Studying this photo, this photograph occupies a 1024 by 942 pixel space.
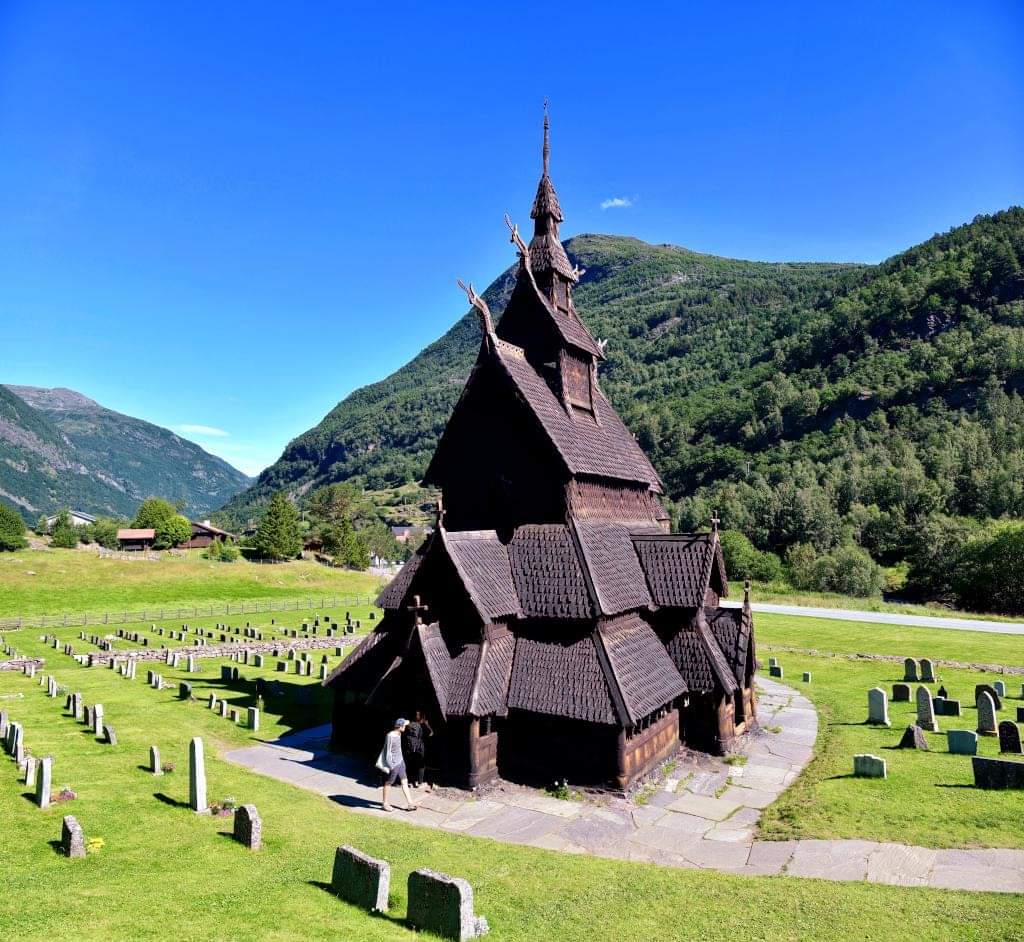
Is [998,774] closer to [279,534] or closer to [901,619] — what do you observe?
[901,619]

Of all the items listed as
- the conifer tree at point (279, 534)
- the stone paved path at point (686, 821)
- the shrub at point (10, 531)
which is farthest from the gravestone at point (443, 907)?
the conifer tree at point (279, 534)

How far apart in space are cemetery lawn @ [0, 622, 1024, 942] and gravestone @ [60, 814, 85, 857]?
0.18 meters

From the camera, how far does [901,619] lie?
4747 cm

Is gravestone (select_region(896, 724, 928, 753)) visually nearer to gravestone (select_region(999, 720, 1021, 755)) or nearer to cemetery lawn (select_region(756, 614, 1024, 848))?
cemetery lawn (select_region(756, 614, 1024, 848))

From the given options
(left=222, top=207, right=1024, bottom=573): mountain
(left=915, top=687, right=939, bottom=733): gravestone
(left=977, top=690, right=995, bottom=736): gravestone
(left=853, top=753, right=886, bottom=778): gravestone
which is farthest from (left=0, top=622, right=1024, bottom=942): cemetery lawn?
(left=222, top=207, right=1024, bottom=573): mountain

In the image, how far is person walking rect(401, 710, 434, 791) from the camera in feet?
47.9

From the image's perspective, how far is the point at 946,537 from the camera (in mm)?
70188

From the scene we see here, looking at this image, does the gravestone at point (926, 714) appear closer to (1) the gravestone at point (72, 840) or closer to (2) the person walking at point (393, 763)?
(2) the person walking at point (393, 763)

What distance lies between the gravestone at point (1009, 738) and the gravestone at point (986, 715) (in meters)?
1.98

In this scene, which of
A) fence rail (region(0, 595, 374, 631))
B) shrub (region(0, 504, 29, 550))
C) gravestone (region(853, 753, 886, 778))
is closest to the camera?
gravestone (region(853, 753, 886, 778))

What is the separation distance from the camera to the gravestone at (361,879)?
8922 mm

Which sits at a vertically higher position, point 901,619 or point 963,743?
point 963,743

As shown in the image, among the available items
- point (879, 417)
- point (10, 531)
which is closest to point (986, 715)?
point (10, 531)

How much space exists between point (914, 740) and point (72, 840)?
20.3 m
